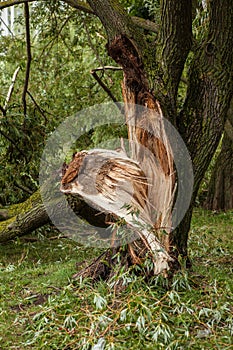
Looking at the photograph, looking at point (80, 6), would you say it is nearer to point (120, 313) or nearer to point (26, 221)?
point (26, 221)

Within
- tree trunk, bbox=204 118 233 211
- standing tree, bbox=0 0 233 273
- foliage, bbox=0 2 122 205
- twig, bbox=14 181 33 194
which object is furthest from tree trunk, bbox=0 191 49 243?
tree trunk, bbox=204 118 233 211

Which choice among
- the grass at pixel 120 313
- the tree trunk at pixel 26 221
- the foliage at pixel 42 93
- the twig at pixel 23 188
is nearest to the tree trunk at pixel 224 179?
the foliage at pixel 42 93

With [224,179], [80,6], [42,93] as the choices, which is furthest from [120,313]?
[224,179]

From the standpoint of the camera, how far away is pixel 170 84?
13.7 feet

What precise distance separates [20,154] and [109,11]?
10.2 ft

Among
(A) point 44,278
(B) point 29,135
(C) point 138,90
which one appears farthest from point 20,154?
(C) point 138,90

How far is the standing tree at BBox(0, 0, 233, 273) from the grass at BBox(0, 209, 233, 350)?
280 mm

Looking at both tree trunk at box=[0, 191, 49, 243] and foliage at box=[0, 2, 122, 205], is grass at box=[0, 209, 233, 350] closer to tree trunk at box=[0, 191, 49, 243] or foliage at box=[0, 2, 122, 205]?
tree trunk at box=[0, 191, 49, 243]

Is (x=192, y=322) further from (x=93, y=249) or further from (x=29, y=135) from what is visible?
(x=29, y=135)

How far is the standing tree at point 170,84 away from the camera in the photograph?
13.3 ft

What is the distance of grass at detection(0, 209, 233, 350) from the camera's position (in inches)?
129

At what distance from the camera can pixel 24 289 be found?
4555mm

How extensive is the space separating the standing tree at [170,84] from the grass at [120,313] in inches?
11.0

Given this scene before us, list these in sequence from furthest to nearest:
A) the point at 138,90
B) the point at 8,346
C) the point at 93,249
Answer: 1. the point at 93,249
2. the point at 138,90
3. the point at 8,346
